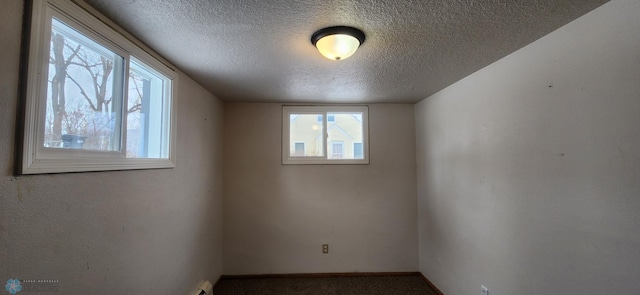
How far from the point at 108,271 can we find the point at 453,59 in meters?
2.67

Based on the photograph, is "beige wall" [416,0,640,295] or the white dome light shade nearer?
"beige wall" [416,0,640,295]

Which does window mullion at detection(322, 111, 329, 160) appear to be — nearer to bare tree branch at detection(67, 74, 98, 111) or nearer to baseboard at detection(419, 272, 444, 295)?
baseboard at detection(419, 272, 444, 295)

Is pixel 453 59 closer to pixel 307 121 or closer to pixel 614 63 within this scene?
pixel 614 63

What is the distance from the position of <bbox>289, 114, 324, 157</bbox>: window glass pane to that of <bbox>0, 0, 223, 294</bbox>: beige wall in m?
1.04

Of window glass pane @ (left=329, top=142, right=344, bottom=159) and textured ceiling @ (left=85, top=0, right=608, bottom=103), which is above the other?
textured ceiling @ (left=85, top=0, right=608, bottom=103)

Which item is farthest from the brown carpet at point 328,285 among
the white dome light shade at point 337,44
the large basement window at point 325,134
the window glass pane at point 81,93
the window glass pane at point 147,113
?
the white dome light shade at point 337,44

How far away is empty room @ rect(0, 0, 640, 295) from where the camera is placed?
1.02 meters

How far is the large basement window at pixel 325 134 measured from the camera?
3.19 m

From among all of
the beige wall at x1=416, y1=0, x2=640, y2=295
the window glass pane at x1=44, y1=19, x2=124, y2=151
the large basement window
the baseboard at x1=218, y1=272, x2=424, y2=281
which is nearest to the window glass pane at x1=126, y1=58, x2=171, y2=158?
the window glass pane at x1=44, y1=19, x2=124, y2=151

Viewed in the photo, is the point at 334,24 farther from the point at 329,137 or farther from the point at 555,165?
the point at 329,137

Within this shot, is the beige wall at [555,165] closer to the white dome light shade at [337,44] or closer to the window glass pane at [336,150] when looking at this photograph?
the white dome light shade at [337,44]

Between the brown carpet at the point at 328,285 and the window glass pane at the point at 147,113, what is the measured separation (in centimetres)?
190

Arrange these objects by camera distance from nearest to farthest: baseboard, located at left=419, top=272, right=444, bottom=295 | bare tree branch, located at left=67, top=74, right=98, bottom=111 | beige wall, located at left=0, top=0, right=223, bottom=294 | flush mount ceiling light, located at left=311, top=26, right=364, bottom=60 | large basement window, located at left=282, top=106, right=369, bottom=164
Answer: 1. beige wall, located at left=0, top=0, right=223, bottom=294
2. bare tree branch, located at left=67, top=74, right=98, bottom=111
3. flush mount ceiling light, located at left=311, top=26, right=364, bottom=60
4. baseboard, located at left=419, top=272, right=444, bottom=295
5. large basement window, located at left=282, top=106, right=369, bottom=164

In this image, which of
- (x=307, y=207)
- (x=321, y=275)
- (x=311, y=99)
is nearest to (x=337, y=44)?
(x=311, y=99)
